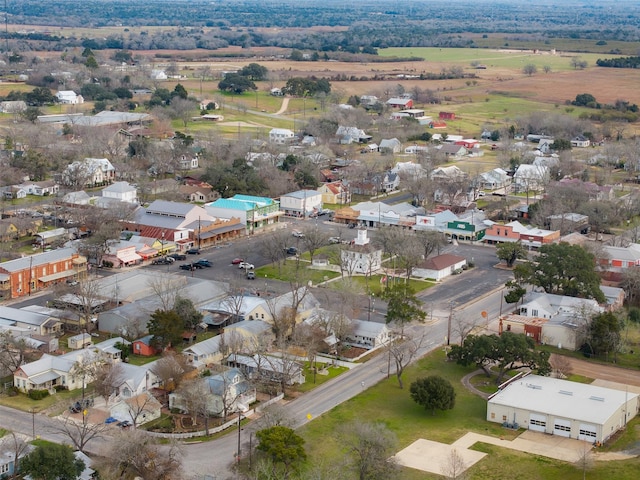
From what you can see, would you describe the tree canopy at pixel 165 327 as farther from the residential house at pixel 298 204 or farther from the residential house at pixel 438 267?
the residential house at pixel 298 204

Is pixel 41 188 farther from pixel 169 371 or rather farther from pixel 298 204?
pixel 169 371

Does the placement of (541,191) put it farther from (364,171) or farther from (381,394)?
(381,394)

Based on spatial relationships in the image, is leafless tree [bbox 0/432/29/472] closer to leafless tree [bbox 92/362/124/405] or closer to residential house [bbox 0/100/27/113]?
leafless tree [bbox 92/362/124/405]

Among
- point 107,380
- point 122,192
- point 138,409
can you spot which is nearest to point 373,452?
point 138,409

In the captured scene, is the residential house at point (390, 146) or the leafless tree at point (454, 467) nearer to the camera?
the leafless tree at point (454, 467)

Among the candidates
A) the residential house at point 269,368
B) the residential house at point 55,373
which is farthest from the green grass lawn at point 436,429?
the residential house at point 55,373

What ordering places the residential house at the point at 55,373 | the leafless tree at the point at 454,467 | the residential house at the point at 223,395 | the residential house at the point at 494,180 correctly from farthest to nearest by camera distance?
the residential house at the point at 494,180 → the residential house at the point at 55,373 → the residential house at the point at 223,395 → the leafless tree at the point at 454,467

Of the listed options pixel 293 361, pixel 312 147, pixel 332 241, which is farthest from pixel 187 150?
pixel 293 361
